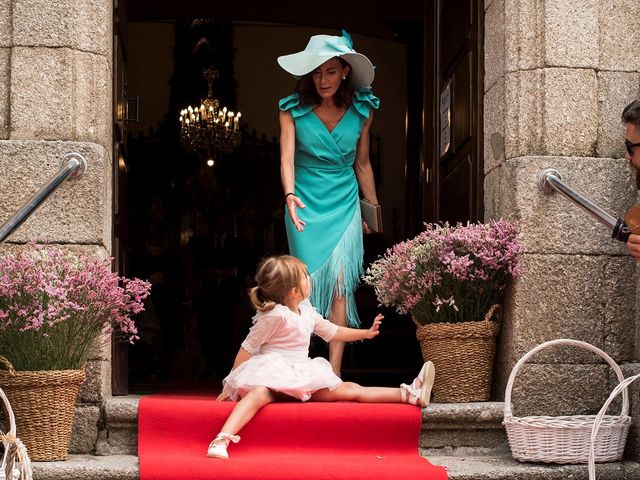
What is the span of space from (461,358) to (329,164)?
4.51ft

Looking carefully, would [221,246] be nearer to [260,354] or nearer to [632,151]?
[260,354]

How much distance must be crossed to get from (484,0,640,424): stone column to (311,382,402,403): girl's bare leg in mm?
593

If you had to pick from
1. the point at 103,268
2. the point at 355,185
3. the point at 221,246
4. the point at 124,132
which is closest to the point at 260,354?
the point at 103,268

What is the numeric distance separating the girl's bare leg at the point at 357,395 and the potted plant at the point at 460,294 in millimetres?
279

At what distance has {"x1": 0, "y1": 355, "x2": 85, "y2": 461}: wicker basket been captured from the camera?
15.1 ft

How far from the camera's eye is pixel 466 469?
15.4ft

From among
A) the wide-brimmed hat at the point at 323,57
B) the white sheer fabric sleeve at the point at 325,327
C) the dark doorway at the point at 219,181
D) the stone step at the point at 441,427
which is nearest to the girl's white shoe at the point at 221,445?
the stone step at the point at 441,427

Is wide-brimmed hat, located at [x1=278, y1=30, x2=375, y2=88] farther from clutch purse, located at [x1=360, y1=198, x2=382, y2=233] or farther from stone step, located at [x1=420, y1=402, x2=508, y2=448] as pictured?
stone step, located at [x1=420, y1=402, x2=508, y2=448]

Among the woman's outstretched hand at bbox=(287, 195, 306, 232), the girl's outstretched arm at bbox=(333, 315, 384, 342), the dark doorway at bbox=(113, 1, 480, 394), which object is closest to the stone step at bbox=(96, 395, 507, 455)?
the girl's outstretched arm at bbox=(333, 315, 384, 342)

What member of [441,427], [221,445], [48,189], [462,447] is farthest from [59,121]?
[462,447]

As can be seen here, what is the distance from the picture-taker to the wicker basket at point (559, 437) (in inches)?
185

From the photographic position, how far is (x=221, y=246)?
11750mm

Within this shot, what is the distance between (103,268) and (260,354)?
0.90 meters

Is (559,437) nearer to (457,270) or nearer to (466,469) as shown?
(466,469)
